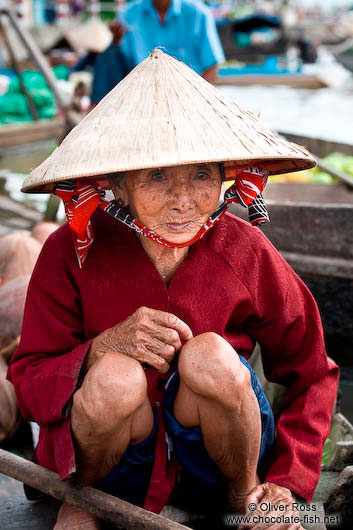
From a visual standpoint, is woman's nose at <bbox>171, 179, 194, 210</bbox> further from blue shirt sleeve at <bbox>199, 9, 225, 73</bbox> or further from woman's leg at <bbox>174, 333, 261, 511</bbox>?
blue shirt sleeve at <bbox>199, 9, 225, 73</bbox>

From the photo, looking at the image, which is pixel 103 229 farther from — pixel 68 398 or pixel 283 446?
pixel 283 446

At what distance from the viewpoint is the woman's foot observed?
164 centimetres

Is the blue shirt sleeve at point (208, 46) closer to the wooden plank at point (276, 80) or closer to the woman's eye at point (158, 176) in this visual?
the woman's eye at point (158, 176)

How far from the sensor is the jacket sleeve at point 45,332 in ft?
5.28

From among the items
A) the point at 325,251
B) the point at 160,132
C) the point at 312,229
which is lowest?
the point at 325,251

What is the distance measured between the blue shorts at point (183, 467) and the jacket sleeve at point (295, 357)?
7cm

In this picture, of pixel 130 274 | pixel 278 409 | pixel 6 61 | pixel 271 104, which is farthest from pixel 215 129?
pixel 6 61

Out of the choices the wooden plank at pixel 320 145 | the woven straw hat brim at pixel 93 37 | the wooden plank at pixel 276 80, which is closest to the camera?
the wooden plank at pixel 320 145

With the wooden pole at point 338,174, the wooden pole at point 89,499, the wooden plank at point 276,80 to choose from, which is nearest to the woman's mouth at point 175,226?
the wooden pole at point 89,499

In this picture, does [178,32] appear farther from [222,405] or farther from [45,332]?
[222,405]

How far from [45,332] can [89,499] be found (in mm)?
421

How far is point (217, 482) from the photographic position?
1708 mm

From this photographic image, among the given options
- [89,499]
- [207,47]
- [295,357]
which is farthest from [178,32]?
[89,499]

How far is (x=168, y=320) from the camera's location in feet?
4.99
